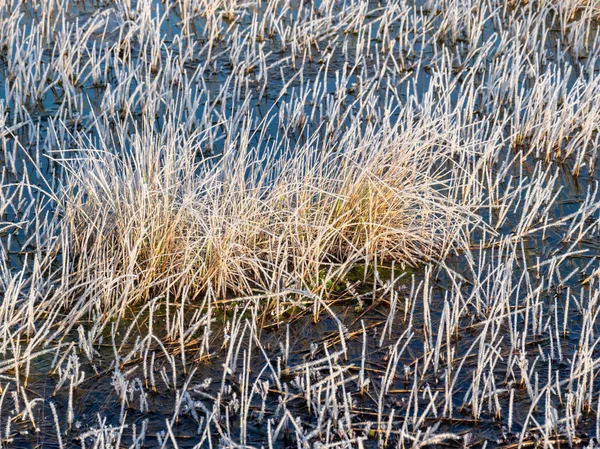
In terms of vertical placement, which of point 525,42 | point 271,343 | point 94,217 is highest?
point 525,42

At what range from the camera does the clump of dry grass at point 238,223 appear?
152 inches

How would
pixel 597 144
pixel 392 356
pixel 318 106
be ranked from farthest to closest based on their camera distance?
pixel 318 106 < pixel 597 144 < pixel 392 356

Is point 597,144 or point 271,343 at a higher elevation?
point 597,144

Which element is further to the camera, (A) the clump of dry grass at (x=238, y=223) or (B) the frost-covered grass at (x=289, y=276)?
(A) the clump of dry grass at (x=238, y=223)

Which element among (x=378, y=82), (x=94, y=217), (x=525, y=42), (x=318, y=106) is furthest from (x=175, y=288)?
(x=525, y=42)

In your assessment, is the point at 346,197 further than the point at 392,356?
Yes

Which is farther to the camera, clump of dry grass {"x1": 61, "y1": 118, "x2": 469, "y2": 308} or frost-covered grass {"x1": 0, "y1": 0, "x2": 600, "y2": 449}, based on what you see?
clump of dry grass {"x1": 61, "y1": 118, "x2": 469, "y2": 308}

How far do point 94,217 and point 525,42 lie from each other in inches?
164

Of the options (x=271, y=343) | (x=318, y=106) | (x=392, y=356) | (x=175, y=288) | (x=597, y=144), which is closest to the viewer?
(x=392, y=356)

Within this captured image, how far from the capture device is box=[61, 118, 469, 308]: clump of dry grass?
12.6ft

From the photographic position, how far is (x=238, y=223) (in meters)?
3.89

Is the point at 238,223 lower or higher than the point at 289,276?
higher

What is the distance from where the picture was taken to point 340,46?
684 cm

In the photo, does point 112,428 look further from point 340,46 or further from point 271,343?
point 340,46
